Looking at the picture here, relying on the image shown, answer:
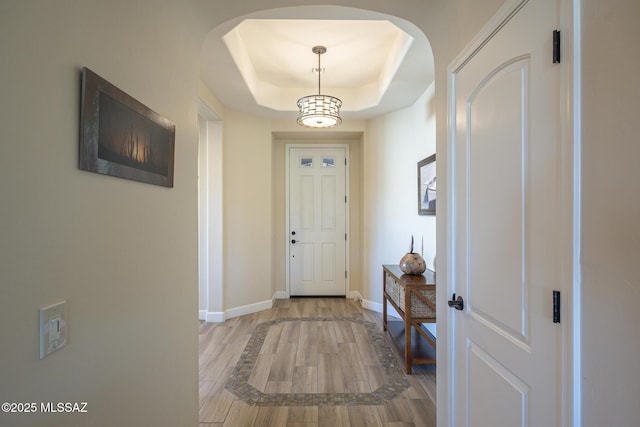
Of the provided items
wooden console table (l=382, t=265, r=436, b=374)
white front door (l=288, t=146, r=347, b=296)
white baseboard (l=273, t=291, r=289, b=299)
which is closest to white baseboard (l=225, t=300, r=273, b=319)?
white baseboard (l=273, t=291, r=289, b=299)

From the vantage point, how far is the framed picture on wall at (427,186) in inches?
113

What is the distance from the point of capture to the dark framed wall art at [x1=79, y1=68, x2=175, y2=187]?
2.63 feet

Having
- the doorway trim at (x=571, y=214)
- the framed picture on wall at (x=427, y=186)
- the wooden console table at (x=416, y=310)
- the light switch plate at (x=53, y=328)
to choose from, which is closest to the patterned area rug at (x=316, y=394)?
the wooden console table at (x=416, y=310)

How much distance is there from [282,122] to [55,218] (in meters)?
3.65

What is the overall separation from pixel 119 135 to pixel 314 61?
2.59 meters

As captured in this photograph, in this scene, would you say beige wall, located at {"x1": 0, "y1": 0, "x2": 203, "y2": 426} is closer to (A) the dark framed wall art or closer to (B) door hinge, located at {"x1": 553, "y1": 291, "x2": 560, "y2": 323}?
(A) the dark framed wall art

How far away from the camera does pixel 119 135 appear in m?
0.93

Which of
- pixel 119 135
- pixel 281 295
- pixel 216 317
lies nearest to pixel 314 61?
pixel 119 135

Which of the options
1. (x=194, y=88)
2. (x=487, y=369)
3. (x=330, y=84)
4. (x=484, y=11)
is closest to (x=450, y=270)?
(x=487, y=369)

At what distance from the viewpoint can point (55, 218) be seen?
2.34ft

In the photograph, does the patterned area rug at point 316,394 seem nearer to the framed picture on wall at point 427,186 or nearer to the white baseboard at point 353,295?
the framed picture on wall at point 427,186

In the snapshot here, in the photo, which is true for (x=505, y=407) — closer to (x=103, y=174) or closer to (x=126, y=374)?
(x=126, y=374)

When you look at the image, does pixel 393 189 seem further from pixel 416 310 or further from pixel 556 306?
pixel 556 306

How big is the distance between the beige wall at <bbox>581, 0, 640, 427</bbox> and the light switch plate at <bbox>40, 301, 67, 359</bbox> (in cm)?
131
